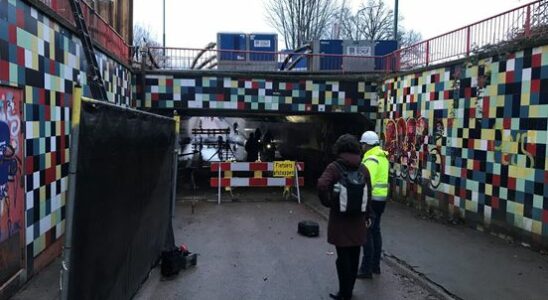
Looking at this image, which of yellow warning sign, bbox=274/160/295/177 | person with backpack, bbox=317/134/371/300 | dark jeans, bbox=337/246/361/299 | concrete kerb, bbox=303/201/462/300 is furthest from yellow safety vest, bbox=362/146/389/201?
yellow warning sign, bbox=274/160/295/177

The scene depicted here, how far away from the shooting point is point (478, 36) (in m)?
8.55

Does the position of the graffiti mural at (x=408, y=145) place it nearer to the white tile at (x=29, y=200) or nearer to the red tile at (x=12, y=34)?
the white tile at (x=29, y=200)

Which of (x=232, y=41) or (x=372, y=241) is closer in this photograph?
(x=372, y=241)

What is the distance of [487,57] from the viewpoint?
7965mm

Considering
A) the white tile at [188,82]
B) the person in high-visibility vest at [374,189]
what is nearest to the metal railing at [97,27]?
the white tile at [188,82]

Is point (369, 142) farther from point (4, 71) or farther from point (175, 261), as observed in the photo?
point (4, 71)

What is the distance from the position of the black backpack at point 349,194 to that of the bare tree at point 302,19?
97.2 feet

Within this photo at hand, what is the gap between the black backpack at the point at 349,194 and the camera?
4559 mm

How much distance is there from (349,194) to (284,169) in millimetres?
7079

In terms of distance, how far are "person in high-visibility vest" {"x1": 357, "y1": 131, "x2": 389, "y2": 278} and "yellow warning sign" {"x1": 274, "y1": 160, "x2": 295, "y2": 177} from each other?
5907 millimetres

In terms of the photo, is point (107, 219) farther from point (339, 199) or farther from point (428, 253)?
point (428, 253)

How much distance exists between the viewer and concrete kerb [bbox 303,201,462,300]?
5.11 meters

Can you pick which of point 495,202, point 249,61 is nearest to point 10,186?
point 495,202

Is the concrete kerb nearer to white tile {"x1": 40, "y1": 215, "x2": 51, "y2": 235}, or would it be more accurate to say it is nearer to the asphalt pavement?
the asphalt pavement
